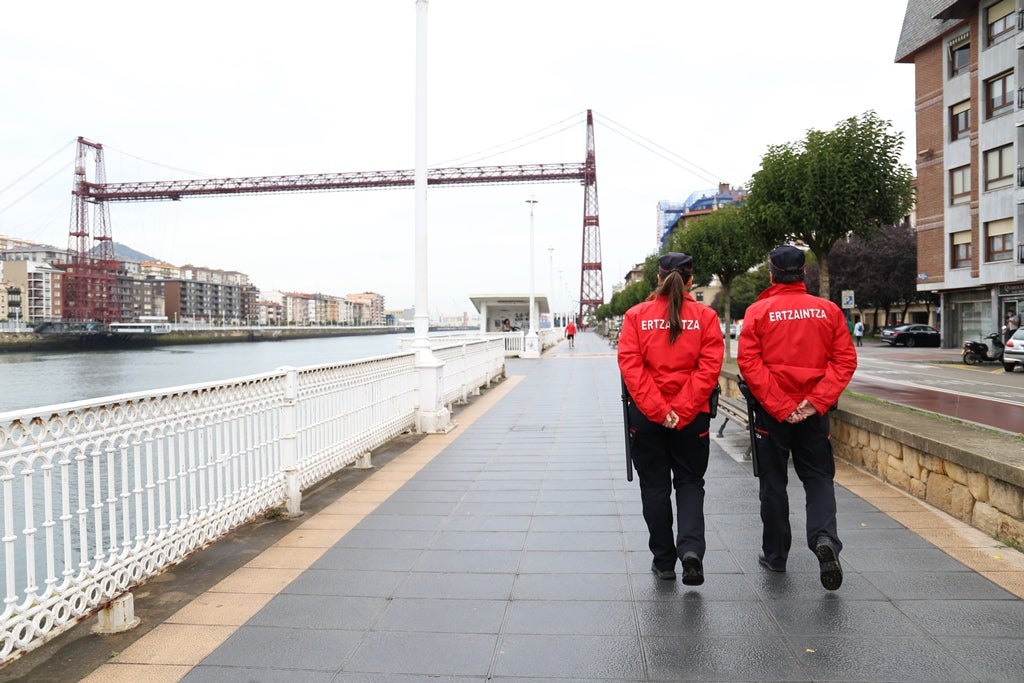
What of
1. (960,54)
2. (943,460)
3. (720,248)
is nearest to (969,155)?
(960,54)

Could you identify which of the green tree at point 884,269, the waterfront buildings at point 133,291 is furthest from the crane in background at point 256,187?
the green tree at point 884,269

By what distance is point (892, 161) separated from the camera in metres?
10.4

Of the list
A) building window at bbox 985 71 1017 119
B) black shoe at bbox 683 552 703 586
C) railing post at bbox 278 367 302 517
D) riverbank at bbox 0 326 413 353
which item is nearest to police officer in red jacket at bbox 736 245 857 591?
black shoe at bbox 683 552 703 586

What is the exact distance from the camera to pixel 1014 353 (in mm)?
19281

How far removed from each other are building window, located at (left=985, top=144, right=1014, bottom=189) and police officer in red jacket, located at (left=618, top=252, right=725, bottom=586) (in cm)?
3099

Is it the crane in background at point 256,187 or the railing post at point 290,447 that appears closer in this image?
the railing post at point 290,447

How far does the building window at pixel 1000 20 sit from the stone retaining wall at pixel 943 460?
28.5 m

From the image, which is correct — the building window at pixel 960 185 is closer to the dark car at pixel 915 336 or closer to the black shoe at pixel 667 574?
the dark car at pixel 915 336

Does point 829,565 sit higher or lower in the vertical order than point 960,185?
lower

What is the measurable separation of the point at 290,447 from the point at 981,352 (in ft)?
78.0

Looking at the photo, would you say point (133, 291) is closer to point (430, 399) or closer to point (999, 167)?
point (999, 167)

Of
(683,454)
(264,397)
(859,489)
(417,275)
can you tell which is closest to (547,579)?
(683,454)

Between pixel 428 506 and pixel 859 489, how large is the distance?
342 cm

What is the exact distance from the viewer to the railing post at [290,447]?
5.43 meters
